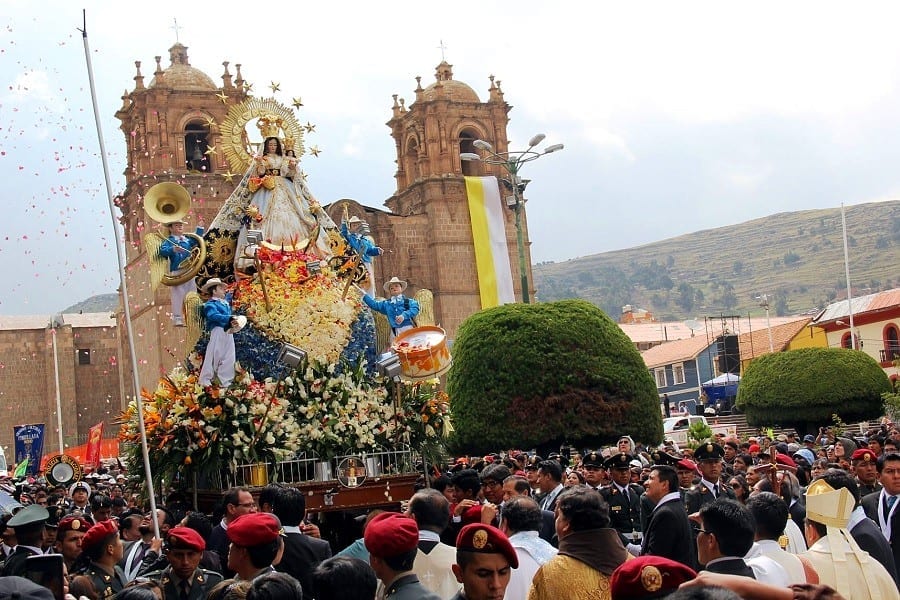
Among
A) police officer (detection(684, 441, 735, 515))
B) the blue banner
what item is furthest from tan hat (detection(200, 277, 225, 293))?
the blue banner

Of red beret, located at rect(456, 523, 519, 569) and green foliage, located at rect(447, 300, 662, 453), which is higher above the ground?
green foliage, located at rect(447, 300, 662, 453)

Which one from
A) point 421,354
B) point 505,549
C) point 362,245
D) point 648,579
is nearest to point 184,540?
point 505,549

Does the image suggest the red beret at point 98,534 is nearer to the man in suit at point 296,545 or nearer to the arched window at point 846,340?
the man in suit at point 296,545

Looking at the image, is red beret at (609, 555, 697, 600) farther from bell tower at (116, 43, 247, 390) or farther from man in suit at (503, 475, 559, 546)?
bell tower at (116, 43, 247, 390)

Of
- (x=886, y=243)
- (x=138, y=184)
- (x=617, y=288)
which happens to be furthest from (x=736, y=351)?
(x=617, y=288)

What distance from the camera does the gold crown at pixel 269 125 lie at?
13.2 metres

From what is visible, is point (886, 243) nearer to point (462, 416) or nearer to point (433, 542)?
point (462, 416)

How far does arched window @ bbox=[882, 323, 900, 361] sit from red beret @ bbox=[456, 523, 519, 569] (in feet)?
160

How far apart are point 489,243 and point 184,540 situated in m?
35.5

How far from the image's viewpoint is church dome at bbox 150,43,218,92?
49.8 meters

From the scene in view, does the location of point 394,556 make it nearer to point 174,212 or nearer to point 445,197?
point 174,212

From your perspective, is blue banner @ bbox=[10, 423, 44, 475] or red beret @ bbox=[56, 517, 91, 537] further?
blue banner @ bbox=[10, 423, 44, 475]

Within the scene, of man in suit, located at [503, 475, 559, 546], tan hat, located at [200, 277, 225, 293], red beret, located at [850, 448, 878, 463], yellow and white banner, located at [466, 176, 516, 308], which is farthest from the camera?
yellow and white banner, located at [466, 176, 516, 308]

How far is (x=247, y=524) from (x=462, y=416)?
58.2 feet
